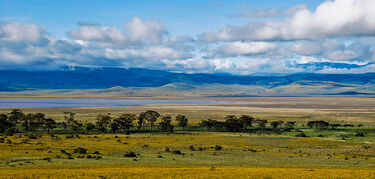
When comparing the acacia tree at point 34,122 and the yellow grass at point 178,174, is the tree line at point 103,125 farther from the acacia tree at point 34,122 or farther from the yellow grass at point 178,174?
the yellow grass at point 178,174

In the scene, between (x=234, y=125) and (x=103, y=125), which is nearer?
(x=103, y=125)

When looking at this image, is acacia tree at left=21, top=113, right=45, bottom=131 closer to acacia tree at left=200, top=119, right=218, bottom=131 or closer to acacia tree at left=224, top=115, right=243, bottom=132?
acacia tree at left=200, top=119, right=218, bottom=131

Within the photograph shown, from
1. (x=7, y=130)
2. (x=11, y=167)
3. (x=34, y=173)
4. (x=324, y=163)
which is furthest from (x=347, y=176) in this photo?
(x=7, y=130)

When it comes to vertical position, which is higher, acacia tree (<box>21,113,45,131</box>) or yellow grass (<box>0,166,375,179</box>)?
acacia tree (<box>21,113,45,131</box>)

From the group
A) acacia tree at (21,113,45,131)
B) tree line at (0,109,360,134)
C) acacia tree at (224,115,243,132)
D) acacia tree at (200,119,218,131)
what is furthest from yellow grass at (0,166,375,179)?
acacia tree at (224,115,243,132)

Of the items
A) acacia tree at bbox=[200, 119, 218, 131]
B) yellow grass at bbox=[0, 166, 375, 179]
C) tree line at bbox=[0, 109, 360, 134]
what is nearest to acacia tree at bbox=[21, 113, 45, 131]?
tree line at bbox=[0, 109, 360, 134]

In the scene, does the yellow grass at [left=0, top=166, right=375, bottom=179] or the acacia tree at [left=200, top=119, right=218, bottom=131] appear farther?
the acacia tree at [left=200, top=119, right=218, bottom=131]

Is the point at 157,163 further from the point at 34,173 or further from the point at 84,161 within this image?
the point at 34,173

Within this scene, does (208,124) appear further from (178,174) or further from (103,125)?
(178,174)

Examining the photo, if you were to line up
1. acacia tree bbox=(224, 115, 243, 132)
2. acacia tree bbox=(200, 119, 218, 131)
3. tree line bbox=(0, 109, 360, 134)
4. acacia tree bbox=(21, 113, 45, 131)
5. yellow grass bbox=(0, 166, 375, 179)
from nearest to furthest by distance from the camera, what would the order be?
yellow grass bbox=(0, 166, 375, 179)
tree line bbox=(0, 109, 360, 134)
acacia tree bbox=(21, 113, 45, 131)
acacia tree bbox=(200, 119, 218, 131)
acacia tree bbox=(224, 115, 243, 132)

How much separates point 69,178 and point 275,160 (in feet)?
89.2

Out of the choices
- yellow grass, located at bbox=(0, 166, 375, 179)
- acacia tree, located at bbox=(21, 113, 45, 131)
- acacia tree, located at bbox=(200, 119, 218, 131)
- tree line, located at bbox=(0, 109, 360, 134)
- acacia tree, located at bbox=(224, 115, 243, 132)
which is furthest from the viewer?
acacia tree, located at bbox=(224, 115, 243, 132)

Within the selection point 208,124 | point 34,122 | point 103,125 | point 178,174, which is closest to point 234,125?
point 208,124

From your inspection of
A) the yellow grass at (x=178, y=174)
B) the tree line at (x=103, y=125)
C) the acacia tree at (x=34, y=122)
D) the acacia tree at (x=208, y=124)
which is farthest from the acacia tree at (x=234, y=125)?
the yellow grass at (x=178, y=174)
